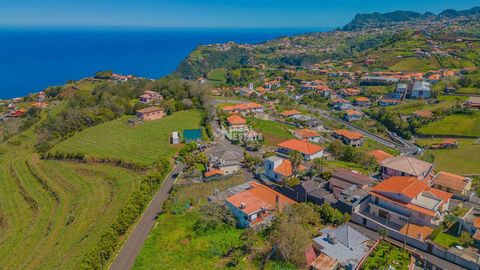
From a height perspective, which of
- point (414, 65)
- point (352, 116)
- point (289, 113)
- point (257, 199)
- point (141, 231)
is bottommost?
point (352, 116)

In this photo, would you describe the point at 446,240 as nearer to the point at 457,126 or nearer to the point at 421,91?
the point at 457,126

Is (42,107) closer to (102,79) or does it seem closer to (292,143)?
(102,79)

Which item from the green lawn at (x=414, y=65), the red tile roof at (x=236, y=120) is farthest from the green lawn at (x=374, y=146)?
the green lawn at (x=414, y=65)

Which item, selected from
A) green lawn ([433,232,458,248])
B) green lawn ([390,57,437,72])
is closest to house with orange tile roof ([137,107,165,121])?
green lawn ([433,232,458,248])

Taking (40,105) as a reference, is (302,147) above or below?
below

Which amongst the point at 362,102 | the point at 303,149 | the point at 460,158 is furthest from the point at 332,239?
the point at 362,102

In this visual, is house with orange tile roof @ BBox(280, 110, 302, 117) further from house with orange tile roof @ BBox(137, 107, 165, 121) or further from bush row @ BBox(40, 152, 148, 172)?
bush row @ BBox(40, 152, 148, 172)
